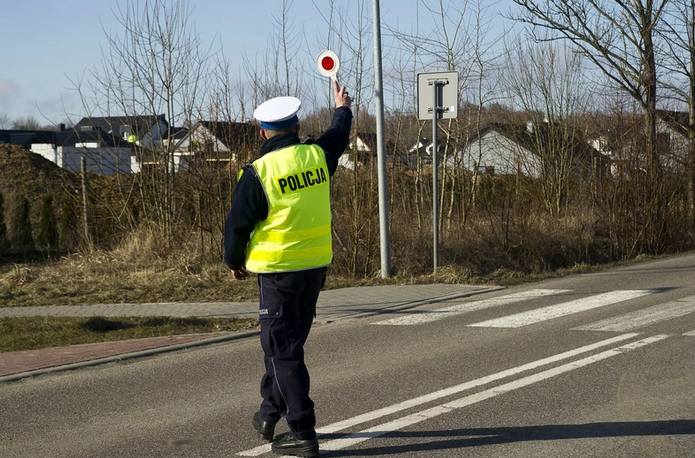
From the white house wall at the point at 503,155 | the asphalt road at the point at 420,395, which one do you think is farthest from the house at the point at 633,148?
the asphalt road at the point at 420,395

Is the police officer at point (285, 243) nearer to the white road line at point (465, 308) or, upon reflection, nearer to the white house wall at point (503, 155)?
the white road line at point (465, 308)

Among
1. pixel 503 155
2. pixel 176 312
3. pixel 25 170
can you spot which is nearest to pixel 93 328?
pixel 176 312

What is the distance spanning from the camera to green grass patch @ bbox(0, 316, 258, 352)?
28.9 feet

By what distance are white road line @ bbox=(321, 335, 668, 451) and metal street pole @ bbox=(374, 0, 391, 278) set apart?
5.59 metres

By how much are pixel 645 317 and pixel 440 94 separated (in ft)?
16.9

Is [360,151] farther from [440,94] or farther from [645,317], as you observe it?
[645,317]

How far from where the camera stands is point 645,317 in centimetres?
978

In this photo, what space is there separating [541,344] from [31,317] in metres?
6.09

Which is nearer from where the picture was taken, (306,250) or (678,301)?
(306,250)

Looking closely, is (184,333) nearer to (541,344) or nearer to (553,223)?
(541,344)

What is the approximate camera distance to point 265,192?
188 inches

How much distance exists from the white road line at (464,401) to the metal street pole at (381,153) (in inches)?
220

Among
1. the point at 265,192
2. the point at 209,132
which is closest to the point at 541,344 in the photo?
the point at 265,192

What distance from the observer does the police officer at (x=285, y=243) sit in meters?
4.81
